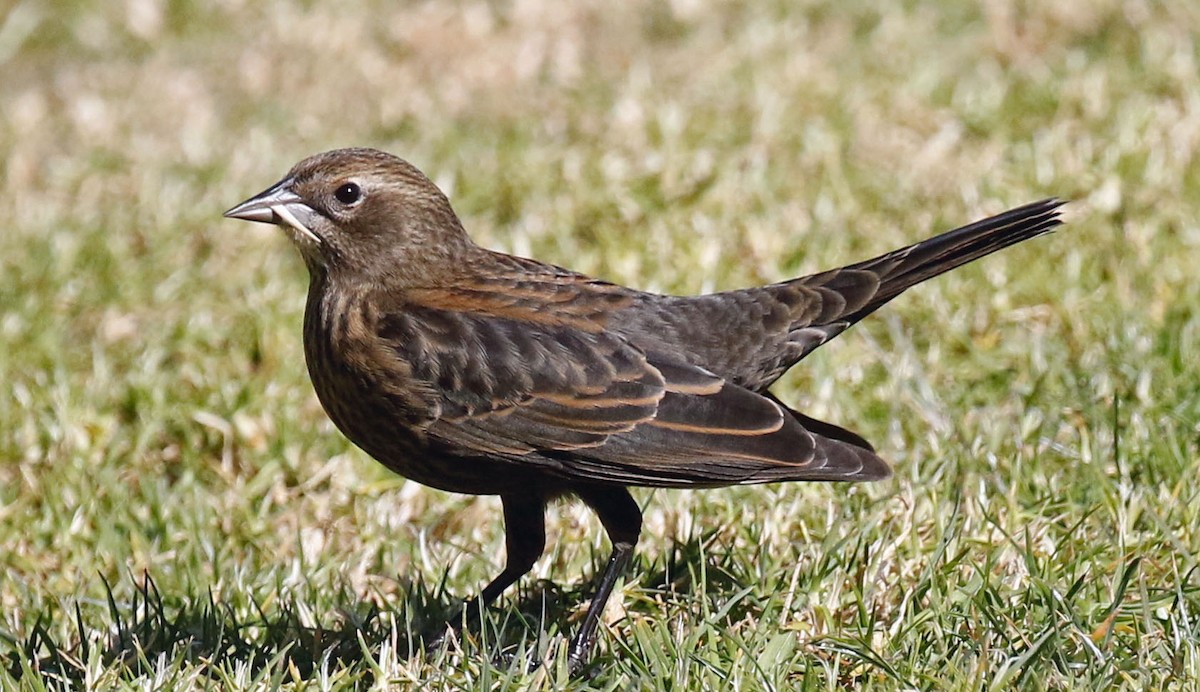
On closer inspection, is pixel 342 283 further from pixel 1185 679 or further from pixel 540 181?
pixel 540 181

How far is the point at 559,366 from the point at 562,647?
2.51 ft

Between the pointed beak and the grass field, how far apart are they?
0.90 metres

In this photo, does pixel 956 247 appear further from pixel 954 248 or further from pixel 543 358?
pixel 543 358

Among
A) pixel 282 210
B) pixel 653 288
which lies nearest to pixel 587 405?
pixel 282 210

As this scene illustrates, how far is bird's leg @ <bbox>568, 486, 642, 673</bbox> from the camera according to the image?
4.01 metres

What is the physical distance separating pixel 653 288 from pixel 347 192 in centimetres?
208

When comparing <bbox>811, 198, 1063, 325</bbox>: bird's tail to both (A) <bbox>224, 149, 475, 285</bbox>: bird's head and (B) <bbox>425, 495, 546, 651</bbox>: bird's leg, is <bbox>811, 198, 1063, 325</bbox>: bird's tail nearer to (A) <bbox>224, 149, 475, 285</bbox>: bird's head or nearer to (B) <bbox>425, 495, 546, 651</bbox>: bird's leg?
(B) <bbox>425, 495, 546, 651</bbox>: bird's leg

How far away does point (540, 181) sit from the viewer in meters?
7.19

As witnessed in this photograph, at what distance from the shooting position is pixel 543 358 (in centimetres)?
422

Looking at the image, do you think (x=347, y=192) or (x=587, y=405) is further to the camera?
(x=347, y=192)

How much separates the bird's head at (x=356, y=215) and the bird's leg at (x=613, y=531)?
30.1 inches

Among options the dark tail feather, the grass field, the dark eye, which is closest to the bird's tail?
the dark tail feather

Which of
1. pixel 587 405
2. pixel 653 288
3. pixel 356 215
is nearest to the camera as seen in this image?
pixel 587 405

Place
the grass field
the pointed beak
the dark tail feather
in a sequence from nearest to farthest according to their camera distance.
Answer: the grass field → the dark tail feather → the pointed beak
